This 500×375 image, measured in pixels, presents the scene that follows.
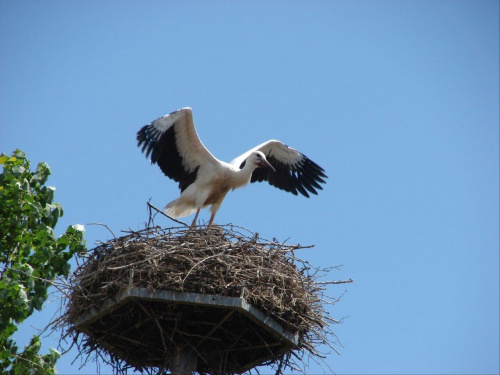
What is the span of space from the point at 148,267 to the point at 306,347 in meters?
1.74

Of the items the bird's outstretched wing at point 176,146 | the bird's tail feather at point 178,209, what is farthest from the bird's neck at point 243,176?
the bird's tail feather at point 178,209

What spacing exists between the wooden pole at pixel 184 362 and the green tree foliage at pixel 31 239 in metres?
1.32

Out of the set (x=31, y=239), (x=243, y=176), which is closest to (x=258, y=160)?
(x=243, y=176)

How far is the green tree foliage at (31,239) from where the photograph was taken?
8188 millimetres

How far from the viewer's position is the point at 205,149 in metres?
11.1

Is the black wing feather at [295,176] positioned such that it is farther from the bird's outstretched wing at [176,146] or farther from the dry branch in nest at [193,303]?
the dry branch in nest at [193,303]

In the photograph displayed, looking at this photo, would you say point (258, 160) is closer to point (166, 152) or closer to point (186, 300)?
point (166, 152)

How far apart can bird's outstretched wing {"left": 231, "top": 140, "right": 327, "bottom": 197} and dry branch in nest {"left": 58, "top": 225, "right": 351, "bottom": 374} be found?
4.17 metres

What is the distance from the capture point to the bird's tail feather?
11.3 meters

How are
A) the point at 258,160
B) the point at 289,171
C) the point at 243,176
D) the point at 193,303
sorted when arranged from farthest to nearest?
the point at 289,171 < the point at 258,160 < the point at 243,176 < the point at 193,303

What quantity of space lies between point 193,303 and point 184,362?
0.76 meters

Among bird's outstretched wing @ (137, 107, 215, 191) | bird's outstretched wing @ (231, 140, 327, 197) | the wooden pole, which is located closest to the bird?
bird's outstretched wing @ (137, 107, 215, 191)

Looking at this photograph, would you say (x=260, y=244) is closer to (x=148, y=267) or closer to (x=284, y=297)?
(x=284, y=297)

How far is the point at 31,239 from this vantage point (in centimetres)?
867
